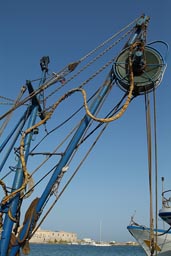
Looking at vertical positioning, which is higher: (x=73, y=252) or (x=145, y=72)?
(x=145, y=72)

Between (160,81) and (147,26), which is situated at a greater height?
(147,26)

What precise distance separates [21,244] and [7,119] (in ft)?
16.7

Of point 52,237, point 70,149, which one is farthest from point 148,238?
point 52,237

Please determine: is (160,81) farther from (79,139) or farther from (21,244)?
(21,244)

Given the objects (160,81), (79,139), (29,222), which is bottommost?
(29,222)

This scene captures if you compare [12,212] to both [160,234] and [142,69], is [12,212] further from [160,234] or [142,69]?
[160,234]

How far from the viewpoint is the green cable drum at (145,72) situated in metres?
11.3

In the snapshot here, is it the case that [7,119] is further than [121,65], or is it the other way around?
[7,119]

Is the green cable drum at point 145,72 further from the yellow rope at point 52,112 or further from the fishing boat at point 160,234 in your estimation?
the fishing boat at point 160,234

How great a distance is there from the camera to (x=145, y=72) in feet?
37.3

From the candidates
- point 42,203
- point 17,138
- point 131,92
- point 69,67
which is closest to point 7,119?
point 17,138

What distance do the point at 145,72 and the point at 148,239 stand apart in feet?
51.7

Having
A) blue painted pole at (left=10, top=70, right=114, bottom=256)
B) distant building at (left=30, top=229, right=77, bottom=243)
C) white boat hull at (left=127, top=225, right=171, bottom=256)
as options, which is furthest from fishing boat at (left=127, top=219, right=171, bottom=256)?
distant building at (left=30, top=229, right=77, bottom=243)

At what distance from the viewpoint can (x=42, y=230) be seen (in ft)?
503
